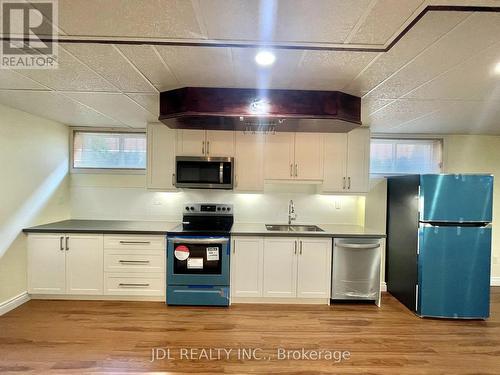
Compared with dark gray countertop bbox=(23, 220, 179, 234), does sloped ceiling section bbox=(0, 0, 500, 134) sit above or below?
above

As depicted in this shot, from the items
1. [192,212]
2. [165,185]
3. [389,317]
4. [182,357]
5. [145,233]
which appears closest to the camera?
[182,357]

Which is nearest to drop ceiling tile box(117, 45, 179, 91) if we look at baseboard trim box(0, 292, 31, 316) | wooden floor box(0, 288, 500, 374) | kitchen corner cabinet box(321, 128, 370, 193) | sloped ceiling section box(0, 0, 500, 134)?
sloped ceiling section box(0, 0, 500, 134)

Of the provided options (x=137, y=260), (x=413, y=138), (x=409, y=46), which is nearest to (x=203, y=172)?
(x=137, y=260)

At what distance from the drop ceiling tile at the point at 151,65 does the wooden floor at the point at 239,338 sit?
2.25 metres

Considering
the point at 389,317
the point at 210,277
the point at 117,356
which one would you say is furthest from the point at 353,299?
the point at 117,356

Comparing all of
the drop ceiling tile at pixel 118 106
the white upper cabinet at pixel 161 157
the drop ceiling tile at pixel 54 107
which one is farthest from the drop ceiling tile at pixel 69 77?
the white upper cabinet at pixel 161 157

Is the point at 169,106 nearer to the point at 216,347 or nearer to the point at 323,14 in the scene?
the point at 323,14

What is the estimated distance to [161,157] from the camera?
3.48 metres

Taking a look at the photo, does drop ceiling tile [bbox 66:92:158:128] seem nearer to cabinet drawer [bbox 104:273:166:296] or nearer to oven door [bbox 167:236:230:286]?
oven door [bbox 167:236:230:286]

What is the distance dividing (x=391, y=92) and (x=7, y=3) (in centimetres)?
255

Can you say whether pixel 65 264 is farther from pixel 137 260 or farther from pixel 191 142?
pixel 191 142

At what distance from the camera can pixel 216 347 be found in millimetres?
2414

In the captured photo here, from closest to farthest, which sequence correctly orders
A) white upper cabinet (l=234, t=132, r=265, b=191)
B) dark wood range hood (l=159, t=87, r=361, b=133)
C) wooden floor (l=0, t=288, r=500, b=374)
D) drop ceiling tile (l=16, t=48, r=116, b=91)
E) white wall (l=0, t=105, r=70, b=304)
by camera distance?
drop ceiling tile (l=16, t=48, r=116, b=91)
wooden floor (l=0, t=288, r=500, b=374)
dark wood range hood (l=159, t=87, r=361, b=133)
white wall (l=0, t=105, r=70, b=304)
white upper cabinet (l=234, t=132, r=265, b=191)

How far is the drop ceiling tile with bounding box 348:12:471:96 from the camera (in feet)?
4.35
